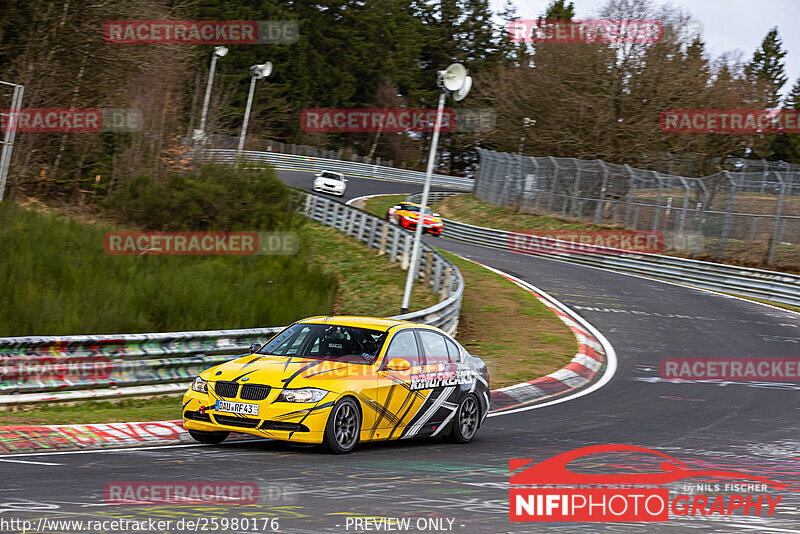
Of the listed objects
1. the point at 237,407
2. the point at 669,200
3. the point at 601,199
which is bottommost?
the point at 237,407

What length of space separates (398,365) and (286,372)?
1.42m

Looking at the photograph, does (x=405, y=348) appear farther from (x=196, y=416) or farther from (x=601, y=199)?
(x=601, y=199)

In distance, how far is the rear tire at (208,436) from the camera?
30.8ft

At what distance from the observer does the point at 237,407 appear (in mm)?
8984

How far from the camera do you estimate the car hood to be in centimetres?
909

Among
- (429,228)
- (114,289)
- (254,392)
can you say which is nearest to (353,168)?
(429,228)

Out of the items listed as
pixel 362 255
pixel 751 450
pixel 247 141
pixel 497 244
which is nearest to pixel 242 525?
pixel 751 450

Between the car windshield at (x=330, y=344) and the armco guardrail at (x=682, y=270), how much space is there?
22861 millimetres

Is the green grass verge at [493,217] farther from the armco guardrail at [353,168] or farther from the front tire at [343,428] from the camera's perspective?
the front tire at [343,428]

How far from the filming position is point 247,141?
69.5 m

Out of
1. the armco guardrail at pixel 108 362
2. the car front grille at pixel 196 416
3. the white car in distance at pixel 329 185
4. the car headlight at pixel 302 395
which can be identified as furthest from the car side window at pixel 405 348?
the white car in distance at pixel 329 185

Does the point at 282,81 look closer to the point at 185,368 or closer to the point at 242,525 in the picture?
the point at 185,368

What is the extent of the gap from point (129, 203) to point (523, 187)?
2706 cm

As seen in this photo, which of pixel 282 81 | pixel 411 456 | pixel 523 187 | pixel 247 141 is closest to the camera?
pixel 411 456
